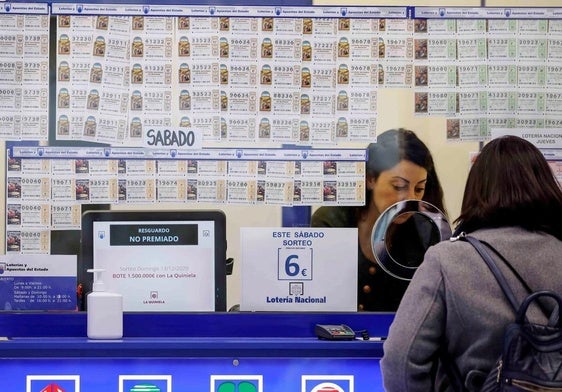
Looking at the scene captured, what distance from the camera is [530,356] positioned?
8.64 feet

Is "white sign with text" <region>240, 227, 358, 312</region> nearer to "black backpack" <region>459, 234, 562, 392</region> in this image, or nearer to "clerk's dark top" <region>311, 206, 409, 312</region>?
"clerk's dark top" <region>311, 206, 409, 312</region>

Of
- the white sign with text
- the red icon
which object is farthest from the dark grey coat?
the red icon

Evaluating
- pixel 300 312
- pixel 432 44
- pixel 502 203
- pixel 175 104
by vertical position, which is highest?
pixel 432 44

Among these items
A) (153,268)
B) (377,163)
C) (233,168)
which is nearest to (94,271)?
(153,268)

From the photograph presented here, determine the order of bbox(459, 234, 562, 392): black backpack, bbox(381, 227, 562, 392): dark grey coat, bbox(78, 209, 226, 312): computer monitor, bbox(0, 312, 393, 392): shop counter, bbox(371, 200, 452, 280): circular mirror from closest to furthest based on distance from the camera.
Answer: bbox(459, 234, 562, 392): black backpack
bbox(381, 227, 562, 392): dark grey coat
bbox(0, 312, 393, 392): shop counter
bbox(78, 209, 226, 312): computer monitor
bbox(371, 200, 452, 280): circular mirror

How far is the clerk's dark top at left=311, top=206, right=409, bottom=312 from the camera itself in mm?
3855

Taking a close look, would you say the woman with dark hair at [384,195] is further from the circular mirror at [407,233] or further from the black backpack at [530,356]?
A: the black backpack at [530,356]

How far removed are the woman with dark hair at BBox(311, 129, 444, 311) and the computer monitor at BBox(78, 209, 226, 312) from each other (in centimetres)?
44

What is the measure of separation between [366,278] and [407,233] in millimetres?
253

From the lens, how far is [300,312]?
3795 mm

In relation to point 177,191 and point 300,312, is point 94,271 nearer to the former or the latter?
point 177,191

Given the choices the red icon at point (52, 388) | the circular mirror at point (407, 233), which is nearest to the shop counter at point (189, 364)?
the red icon at point (52, 388)

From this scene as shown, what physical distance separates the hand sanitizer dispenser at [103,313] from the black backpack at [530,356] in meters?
1.51

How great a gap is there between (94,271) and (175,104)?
0.73 metres
